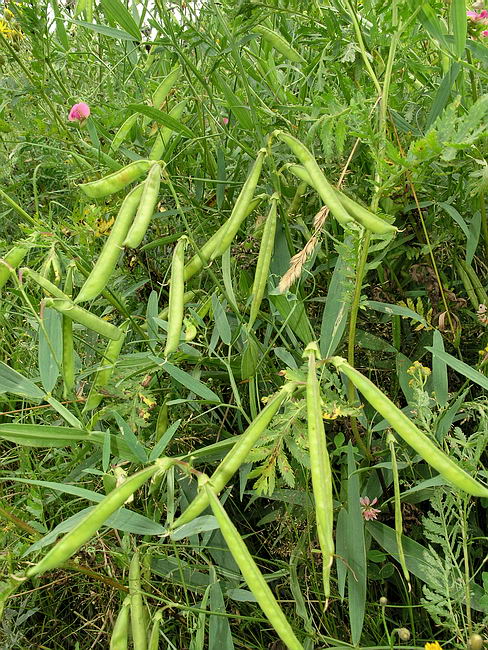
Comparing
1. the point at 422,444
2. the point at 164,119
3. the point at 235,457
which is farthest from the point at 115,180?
the point at 422,444

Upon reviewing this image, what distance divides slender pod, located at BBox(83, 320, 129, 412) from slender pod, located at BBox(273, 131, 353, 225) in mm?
347

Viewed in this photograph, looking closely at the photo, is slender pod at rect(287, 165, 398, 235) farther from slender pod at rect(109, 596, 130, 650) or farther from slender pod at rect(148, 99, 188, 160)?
slender pod at rect(109, 596, 130, 650)

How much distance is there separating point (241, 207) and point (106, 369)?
1.05 ft

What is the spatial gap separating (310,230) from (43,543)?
2.25ft

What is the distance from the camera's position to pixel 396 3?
0.85 meters

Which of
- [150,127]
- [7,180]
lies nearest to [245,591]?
[150,127]

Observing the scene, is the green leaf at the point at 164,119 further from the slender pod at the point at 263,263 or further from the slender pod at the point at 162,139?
the slender pod at the point at 263,263

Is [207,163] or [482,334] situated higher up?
[207,163]

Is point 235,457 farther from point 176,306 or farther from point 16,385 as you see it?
point 16,385

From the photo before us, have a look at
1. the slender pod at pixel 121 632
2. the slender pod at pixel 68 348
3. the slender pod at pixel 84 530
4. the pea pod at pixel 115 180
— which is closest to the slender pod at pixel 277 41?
the pea pod at pixel 115 180

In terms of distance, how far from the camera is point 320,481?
625mm

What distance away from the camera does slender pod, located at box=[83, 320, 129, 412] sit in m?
0.98

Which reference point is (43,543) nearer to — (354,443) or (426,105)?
(354,443)

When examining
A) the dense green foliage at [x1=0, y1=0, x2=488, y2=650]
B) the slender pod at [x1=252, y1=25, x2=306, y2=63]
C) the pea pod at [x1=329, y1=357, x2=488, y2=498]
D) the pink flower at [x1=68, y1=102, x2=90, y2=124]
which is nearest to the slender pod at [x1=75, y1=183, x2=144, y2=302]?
the dense green foliage at [x1=0, y1=0, x2=488, y2=650]
